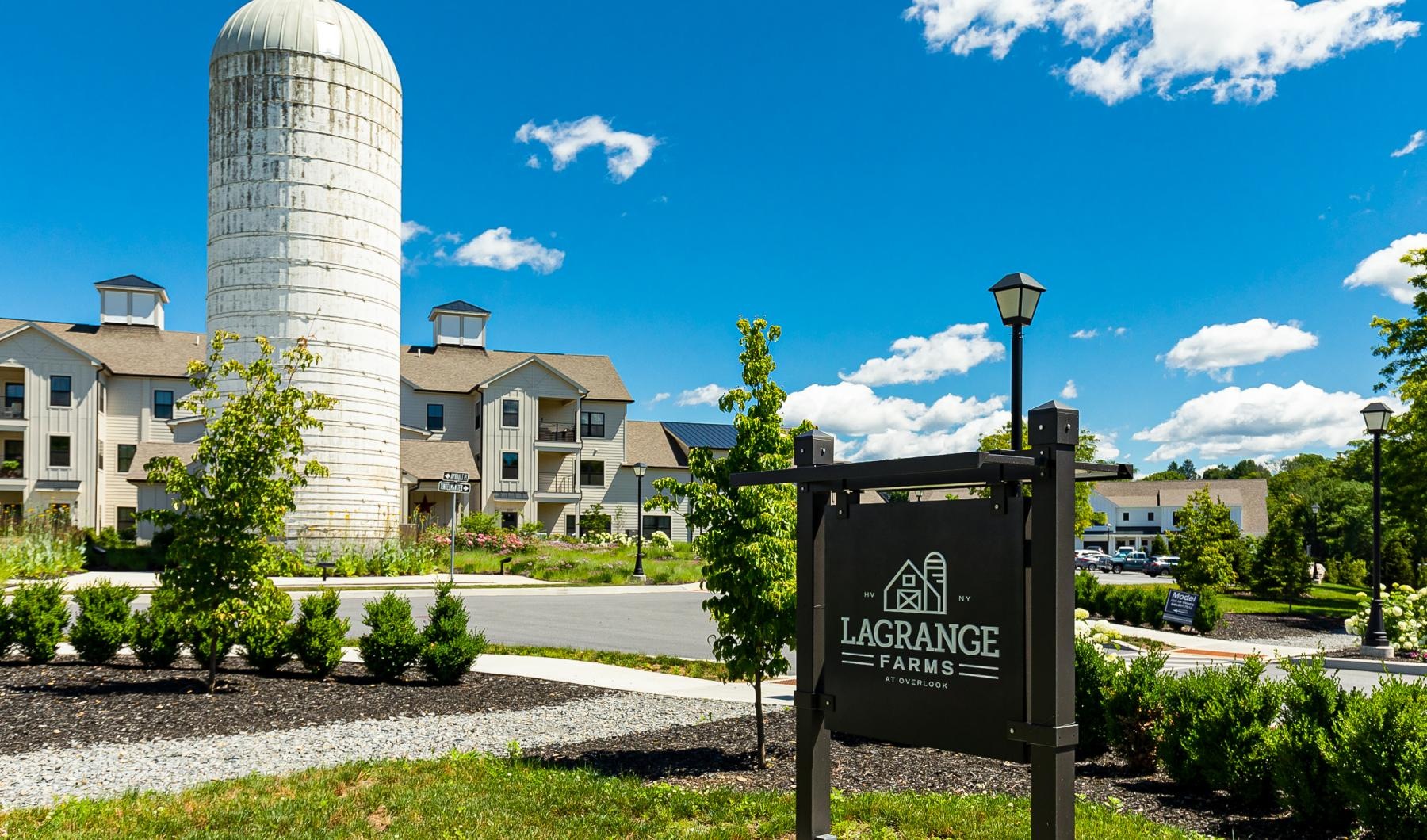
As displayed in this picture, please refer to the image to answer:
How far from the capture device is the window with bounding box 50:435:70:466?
45844 millimetres

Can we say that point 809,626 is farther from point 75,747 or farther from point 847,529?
point 75,747

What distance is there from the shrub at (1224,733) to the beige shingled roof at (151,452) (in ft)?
132

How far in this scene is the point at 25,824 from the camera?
6.27 metres

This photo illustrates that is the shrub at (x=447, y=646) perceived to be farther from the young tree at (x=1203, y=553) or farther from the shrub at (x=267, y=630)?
the young tree at (x=1203, y=553)

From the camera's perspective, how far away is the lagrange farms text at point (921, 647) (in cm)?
463

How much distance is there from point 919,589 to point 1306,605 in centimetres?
3099

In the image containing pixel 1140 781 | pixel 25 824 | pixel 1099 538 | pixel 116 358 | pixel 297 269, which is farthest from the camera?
pixel 1099 538

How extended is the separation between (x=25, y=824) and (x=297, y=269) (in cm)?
2775

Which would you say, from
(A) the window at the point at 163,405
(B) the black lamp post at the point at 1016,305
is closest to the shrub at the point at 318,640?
(B) the black lamp post at the point at 1016,305

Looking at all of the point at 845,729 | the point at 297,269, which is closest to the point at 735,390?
the point at 845,729

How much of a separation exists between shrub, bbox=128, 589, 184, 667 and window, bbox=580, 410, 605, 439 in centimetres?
4261

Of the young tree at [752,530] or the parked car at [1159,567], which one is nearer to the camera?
the young tree at [752,530]

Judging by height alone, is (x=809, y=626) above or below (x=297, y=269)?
below

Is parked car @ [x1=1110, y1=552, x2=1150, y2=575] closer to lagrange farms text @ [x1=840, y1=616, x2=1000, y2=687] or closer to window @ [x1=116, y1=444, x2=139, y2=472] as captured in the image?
window @ [x1=116, y1=444, x2=139, y2=472]
